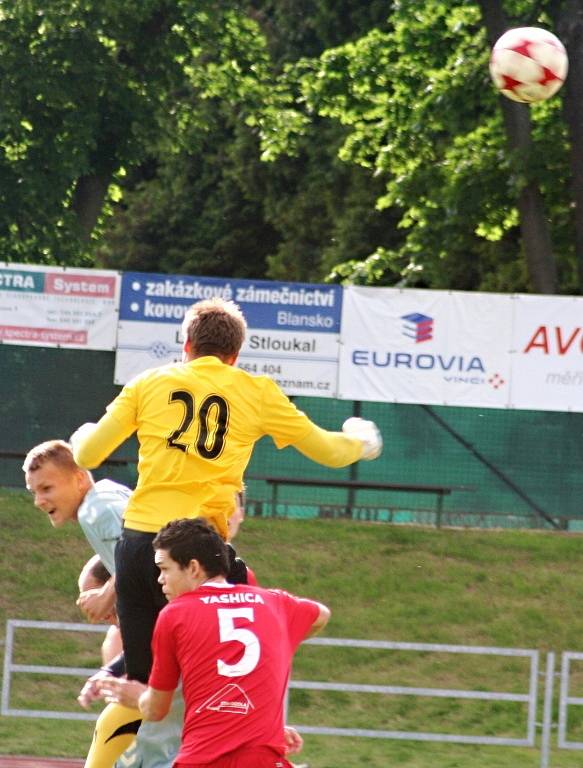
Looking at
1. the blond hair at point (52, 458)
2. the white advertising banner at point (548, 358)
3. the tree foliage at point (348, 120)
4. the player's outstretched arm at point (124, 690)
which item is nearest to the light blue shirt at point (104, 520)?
the blond hair at point (52, 458)

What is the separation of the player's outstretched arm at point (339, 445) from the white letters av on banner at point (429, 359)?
10.0m

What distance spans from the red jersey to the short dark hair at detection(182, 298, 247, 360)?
103cm

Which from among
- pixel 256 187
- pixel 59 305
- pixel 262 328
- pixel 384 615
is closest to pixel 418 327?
pixel 262 328

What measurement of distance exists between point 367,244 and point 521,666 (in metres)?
20.5

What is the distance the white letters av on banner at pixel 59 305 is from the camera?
15.5m

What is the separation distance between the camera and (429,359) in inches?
605

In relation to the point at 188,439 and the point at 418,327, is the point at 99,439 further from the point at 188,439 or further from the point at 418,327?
the point at 418,327

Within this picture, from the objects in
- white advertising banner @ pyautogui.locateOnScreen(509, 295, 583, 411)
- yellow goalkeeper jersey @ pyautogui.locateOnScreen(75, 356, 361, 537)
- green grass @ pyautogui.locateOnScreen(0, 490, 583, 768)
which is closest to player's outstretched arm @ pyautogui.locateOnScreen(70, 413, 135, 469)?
yellow goalkeeper jersey @ pyautogui.locateOnScreen(75, 356, 361, 537)

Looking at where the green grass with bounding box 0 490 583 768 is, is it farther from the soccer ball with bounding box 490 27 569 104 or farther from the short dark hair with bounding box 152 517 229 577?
the short dark hair with bounding box 152 517 229 577

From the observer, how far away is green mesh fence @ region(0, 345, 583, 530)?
15.5 m

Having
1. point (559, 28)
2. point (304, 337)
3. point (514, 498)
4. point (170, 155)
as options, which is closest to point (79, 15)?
point (170, 155)

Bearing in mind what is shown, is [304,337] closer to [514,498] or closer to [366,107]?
[514,498]

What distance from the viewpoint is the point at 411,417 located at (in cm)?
1552

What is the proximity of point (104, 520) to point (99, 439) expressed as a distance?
2.52ft
